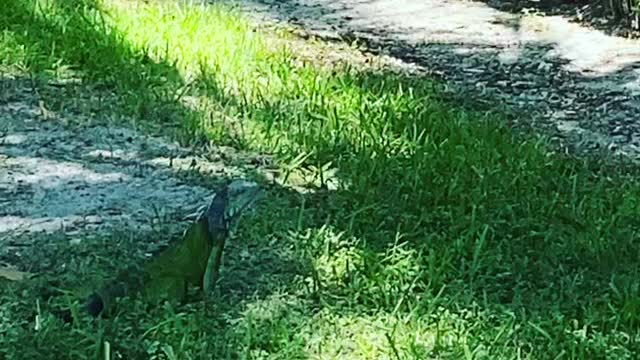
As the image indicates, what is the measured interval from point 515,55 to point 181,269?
156 inches

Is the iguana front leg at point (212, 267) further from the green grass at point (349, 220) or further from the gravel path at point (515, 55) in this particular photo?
the gravel path at point (515, 55)

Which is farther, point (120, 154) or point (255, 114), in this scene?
point (255, 114)

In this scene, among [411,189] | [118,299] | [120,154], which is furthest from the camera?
[120,154]

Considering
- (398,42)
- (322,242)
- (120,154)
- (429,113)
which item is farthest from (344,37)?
(322,242)

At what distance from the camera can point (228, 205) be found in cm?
350

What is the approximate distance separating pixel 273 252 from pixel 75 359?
94cm

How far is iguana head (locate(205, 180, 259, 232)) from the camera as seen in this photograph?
3.45 m

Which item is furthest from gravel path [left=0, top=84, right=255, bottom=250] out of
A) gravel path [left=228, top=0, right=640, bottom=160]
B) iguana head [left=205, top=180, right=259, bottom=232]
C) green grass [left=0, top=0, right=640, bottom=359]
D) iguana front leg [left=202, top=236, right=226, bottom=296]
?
gravel path [left=228, top=0, right=640, bottom=160]

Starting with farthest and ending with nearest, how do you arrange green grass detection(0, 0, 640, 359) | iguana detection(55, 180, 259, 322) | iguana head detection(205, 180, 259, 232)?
iguana head detection(205, 180, 259, 232) → iguana detection(55, 180, 259, 322) → green grass detection(0, 0, 640, 359)

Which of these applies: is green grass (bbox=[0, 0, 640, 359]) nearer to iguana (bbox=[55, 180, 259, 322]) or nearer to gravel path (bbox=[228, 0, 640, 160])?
iguana (bbox=[55, 180, 259, 322])

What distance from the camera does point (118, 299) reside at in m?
3.26

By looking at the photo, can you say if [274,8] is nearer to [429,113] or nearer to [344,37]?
[344,37]

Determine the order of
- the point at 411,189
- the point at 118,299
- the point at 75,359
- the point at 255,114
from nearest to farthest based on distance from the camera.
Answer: the point at 75,359 < the point at 118,299 < the point at 411,189 < the point at 255,114

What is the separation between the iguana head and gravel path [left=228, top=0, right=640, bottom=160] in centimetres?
212
